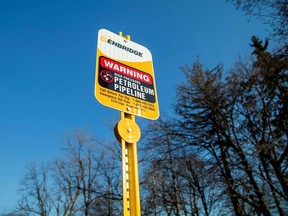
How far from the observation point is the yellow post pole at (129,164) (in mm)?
1997

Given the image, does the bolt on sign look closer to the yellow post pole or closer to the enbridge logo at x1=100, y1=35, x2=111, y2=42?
the enbridge logo at x1=100, y1=35, x2=111, y2=42

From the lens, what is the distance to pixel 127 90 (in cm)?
265

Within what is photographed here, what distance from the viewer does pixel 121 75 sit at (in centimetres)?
270

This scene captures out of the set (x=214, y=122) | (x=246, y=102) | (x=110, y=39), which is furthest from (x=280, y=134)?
(x=110, y=39)

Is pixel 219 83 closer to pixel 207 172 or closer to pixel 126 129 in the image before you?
pixel 207 172

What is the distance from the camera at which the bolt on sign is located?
8.26 feet

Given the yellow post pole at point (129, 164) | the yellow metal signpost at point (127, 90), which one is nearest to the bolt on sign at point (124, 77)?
the yellow metal signpost at point (127, 90)

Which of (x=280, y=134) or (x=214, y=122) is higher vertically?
(x=214, y=122)

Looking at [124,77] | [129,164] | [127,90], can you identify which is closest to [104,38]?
[124,77]

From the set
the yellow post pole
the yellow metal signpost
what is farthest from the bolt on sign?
the yellow post pole

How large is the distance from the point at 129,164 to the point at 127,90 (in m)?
0.79

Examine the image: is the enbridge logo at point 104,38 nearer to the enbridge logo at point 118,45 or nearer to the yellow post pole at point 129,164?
the enbridge logo at point 118,45

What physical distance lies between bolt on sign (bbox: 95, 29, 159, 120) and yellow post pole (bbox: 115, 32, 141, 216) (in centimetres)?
16

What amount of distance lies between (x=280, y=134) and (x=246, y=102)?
1.74 meters
